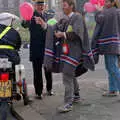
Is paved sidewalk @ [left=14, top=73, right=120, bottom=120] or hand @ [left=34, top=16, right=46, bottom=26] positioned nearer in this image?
paved sidewalk @ [left=14, top=73, right=120, bottom=120]

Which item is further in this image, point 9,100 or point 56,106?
point 56,106

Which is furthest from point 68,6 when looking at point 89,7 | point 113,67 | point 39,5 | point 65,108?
point 65,108

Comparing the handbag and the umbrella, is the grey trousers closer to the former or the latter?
the handbag

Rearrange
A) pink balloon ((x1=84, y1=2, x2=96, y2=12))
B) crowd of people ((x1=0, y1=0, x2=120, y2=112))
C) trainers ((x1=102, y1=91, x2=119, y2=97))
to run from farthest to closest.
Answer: trainers ((x1=102, y1=91, x2=119, y2=97))
pink balloon ((x1=84, y1=2, x2=96, y2=12))
crowd of people ((x1=0, y1=0, x2=120, y2=112))

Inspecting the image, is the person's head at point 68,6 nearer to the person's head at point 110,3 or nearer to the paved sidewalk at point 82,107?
the person's head at point 110,3

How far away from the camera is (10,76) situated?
5.69 m

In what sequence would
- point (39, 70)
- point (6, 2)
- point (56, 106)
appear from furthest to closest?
1. point (6, 2)
2. point (39, 70)
3. point (56, 106)

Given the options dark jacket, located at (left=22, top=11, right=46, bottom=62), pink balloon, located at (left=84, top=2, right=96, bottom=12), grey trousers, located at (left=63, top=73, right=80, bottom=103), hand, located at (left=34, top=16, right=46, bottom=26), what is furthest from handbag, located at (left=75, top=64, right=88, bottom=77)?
pink balloon, located at (left=84, top=2, right=96, bottom=12)

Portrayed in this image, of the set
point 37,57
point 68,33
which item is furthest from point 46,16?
point 68,33

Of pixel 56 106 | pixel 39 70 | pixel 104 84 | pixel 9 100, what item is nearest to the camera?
pixel 9 100

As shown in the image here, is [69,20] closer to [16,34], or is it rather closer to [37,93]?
[16,34]

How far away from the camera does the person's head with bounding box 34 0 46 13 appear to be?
653 cm

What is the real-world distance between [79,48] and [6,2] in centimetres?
6024

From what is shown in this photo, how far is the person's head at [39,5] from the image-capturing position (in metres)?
6.53
